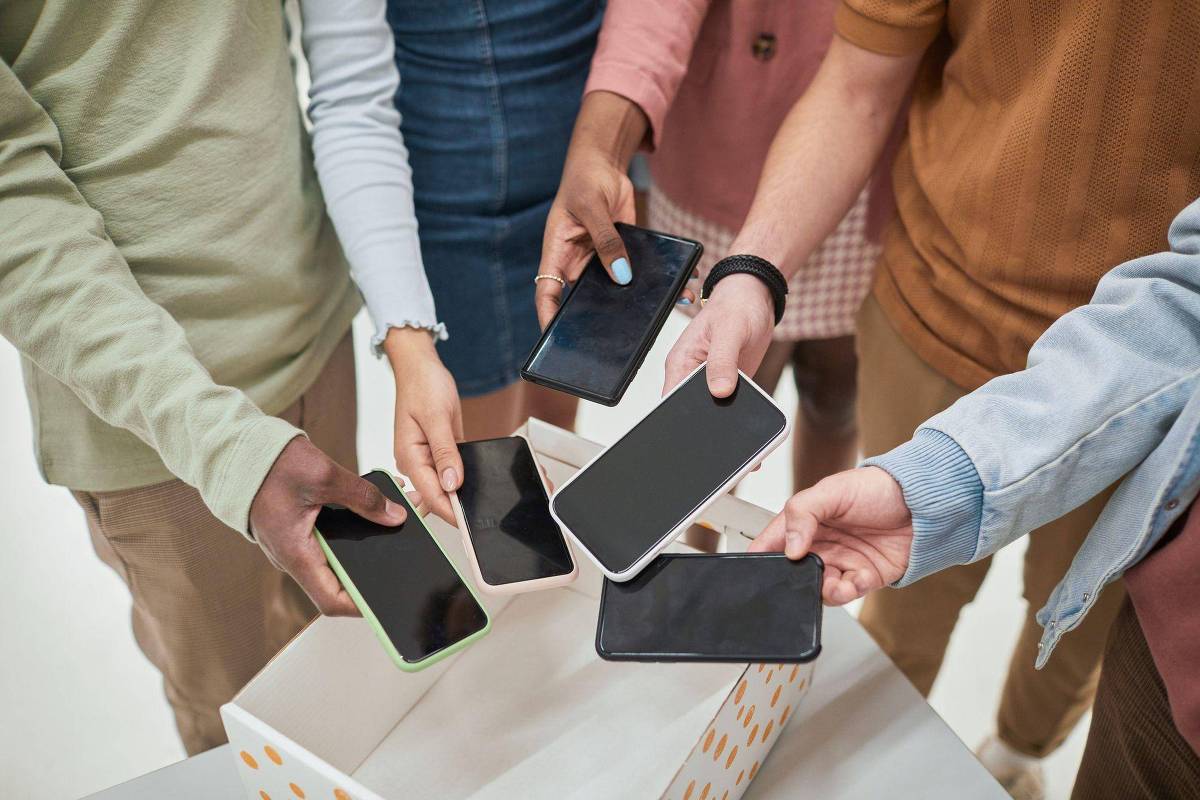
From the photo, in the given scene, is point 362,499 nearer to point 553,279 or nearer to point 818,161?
point 553,279

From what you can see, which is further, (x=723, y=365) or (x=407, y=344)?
(x=407, y=344)

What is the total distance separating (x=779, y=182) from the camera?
0.96m

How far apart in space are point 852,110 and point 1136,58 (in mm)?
292

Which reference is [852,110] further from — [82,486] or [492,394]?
[82,486]

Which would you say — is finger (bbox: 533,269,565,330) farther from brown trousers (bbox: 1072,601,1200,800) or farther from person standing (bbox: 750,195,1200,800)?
brown trousers (bbox: 1072,601,1200,800)

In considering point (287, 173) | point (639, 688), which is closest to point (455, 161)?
point (287, 173)

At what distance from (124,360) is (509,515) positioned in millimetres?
331

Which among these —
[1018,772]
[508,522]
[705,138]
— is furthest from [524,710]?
[1018,772]

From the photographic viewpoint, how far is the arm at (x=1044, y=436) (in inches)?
25.5

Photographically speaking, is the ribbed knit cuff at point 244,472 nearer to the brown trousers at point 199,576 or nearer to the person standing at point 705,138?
the brown trousers at point 199,576

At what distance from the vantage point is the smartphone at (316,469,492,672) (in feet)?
2.36

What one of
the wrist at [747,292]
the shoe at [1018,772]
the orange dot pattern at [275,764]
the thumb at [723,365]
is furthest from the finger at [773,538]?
the shoe at [1018,772]

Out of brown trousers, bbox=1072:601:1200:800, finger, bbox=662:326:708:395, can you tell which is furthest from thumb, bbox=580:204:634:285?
brown trousers, bbox=1072:601:1200:800

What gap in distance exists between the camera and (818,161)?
0.95 m
